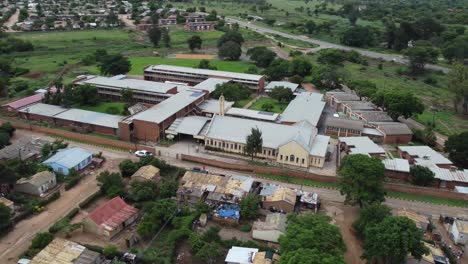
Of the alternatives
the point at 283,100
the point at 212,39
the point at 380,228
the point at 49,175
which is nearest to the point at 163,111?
the point at 49,175

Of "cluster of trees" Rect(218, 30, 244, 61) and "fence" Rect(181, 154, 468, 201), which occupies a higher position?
"cluster of trees" Rect(218, 30, 244, 61)

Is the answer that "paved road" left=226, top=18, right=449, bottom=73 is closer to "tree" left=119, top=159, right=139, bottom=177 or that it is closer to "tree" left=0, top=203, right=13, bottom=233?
"tree" left=119, top=159, right=139, bottom=177

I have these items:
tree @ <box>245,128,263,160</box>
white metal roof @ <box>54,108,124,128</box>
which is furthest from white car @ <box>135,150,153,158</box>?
tree @ <box>245,128,263,160</box>

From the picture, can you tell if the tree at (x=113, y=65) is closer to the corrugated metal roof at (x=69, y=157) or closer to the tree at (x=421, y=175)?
the corrugated metal roof at (x=69, y=157)

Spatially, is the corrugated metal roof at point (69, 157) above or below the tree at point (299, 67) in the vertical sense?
below

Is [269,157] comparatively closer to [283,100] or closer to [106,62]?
[283,100]

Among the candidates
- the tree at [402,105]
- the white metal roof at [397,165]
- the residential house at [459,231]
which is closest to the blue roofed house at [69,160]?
the white metal roof at [397,165]
